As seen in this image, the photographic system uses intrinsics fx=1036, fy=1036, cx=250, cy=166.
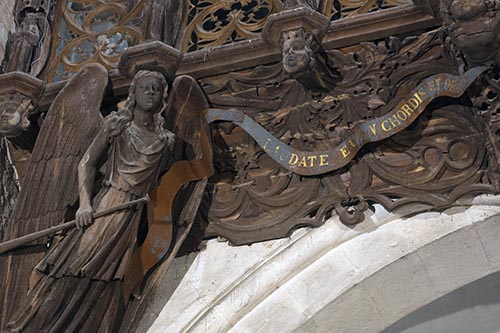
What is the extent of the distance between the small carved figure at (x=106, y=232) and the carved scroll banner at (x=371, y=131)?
515 millimetres

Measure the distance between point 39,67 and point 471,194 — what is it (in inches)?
89.6

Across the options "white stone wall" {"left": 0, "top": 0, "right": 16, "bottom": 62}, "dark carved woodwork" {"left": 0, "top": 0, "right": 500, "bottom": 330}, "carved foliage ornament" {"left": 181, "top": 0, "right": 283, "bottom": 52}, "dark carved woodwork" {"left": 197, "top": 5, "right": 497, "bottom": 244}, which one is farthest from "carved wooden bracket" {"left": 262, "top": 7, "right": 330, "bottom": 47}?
"white stone wall" {"left": 0, "top": 0, "right": 16, "bottom": 62}

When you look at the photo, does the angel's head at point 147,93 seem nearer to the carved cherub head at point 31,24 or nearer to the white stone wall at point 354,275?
the white stone wall at point 354,275

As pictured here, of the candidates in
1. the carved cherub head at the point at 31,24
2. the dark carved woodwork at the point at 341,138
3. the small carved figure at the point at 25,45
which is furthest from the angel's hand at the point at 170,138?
the carved cherub head at the point at 31,24

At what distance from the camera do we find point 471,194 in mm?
4312

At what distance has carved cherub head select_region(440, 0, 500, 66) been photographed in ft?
13.9

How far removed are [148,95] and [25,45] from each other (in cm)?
104

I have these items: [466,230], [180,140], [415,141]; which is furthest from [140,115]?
[466,230]

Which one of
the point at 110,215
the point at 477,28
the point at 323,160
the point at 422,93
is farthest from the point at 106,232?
the point at 477,28

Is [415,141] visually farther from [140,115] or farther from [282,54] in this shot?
[140,115]

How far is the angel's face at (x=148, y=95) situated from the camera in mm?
4559

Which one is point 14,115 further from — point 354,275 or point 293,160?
point 354,275

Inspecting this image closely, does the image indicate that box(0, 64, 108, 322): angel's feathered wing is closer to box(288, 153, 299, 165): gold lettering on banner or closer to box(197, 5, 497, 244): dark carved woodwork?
box(197, 5, 497, 244): dark carved woodwork

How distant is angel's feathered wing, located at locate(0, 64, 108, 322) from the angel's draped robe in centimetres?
17
